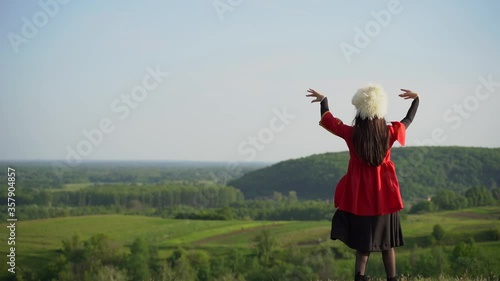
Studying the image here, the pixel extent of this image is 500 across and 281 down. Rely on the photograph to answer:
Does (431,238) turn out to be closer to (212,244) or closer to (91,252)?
(212,244)

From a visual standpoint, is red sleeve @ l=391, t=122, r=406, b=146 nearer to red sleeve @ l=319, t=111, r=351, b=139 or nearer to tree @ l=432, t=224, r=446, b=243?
red sleeve @ l=319, t=111, r=351, b=139

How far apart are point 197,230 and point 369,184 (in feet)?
246

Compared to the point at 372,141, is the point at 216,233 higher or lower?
lower

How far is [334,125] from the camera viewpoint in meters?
6.07

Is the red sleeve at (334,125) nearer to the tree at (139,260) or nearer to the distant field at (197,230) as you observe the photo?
the tree at (139,260)

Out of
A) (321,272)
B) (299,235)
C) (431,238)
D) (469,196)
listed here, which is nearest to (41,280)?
(321,272)

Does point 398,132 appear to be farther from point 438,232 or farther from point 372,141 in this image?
point 438,232

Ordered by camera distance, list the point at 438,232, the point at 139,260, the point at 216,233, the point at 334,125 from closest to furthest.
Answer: the point at 334,125 → the point at 139,260 → the point at 438,232 → the point at 216,233

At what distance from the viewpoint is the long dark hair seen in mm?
5770

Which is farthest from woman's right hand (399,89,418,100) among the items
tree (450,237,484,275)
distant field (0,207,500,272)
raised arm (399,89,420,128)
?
distant field (0,207,500,272)

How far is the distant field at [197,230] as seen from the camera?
62.2 metres

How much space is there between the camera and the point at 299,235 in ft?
244

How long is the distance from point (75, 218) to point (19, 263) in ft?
78.7

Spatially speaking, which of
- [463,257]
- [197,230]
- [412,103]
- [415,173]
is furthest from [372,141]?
[415,173]
